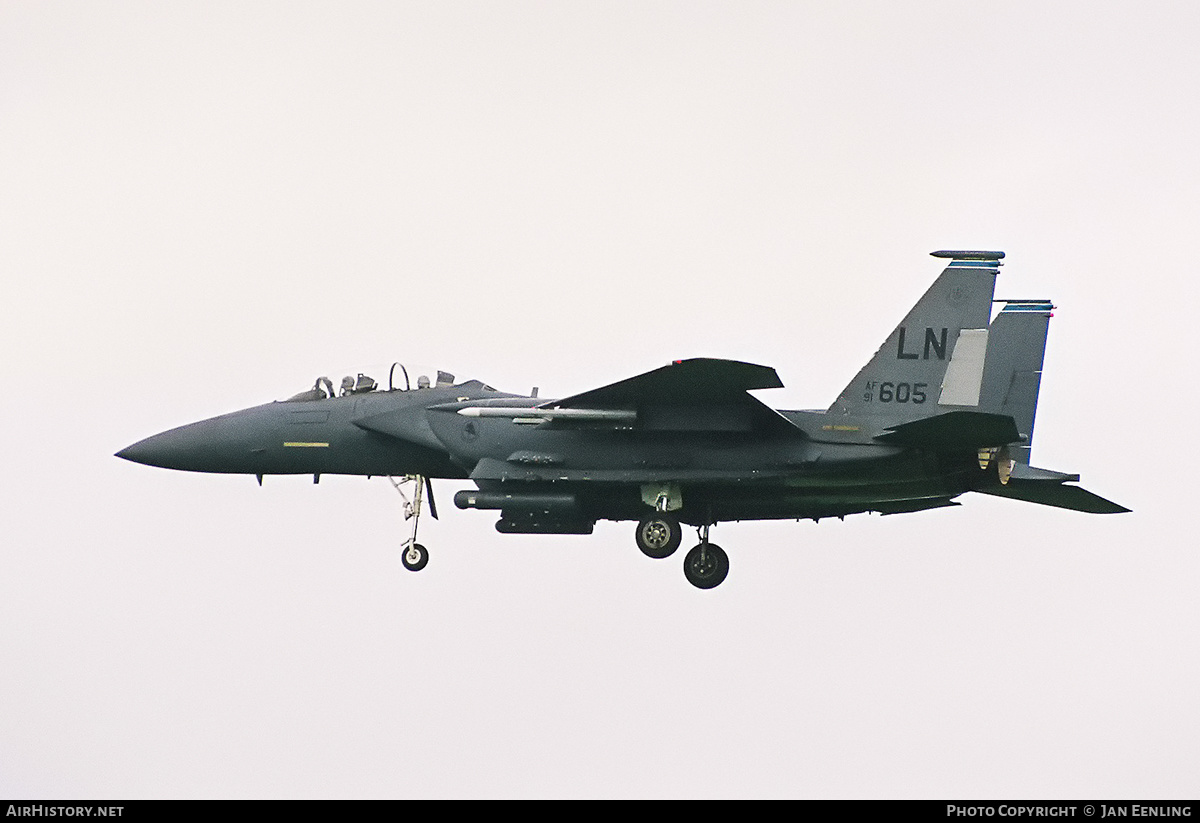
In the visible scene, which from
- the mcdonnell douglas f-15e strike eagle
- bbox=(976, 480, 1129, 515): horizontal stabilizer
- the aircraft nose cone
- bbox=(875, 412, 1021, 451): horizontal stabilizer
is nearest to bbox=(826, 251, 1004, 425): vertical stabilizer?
the mcdonnell douglas f-15e strike eagle

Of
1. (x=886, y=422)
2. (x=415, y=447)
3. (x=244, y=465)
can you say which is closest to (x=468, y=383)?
(x=415, y=447)

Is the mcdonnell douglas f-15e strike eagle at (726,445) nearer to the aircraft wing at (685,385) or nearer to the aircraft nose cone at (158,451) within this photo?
the aircraft wing at (685,385)

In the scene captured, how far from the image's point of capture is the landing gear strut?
31547 mm

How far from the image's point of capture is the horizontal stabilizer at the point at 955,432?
2842cm

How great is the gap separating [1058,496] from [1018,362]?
2180 millimetres

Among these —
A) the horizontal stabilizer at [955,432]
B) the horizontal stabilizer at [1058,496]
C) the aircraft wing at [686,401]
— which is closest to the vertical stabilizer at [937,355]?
the horizontal stabilizer at [955,432]

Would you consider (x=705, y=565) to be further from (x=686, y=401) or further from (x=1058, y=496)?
(x=1058, y=496)

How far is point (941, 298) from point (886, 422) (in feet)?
6.53

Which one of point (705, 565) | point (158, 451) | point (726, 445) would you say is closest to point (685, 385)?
point (726, 445)

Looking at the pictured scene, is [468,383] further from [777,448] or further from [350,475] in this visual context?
[777,448]

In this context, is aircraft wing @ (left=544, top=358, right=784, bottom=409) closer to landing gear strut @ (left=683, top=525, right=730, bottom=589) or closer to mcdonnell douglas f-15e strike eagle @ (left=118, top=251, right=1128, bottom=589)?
mcdonnell douglas f-15e strike eagle @ (left=118, top=251, right=1128, bottom=589)

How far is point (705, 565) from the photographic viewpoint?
3156cm

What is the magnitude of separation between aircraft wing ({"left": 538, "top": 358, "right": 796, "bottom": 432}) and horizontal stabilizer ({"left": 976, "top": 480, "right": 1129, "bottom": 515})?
160 inches

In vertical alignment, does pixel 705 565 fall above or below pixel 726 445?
below
